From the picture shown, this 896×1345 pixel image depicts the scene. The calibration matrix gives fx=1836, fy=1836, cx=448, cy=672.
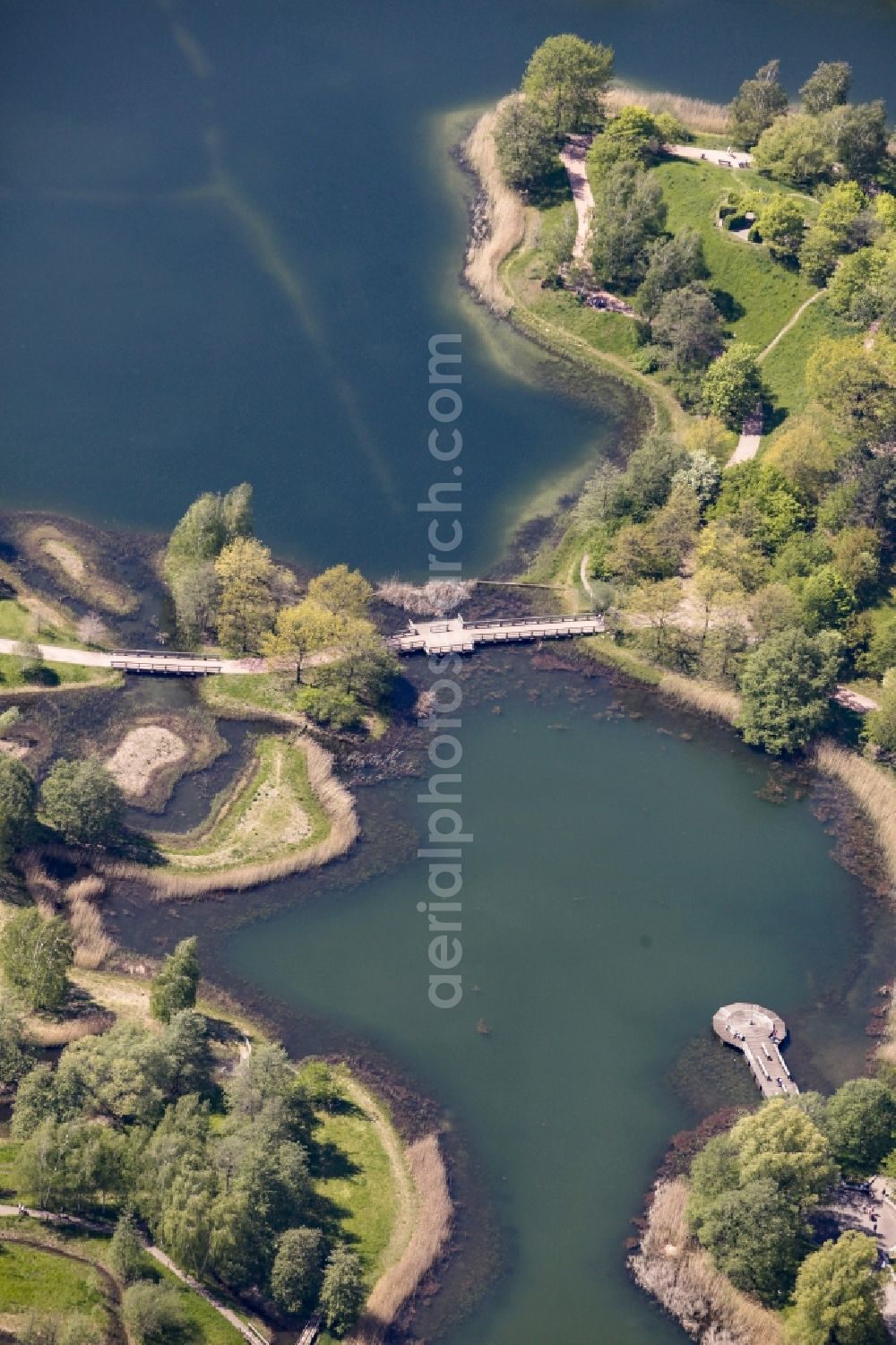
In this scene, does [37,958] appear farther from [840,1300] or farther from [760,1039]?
[840,1300]

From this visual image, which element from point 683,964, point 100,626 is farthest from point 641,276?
point 683,964

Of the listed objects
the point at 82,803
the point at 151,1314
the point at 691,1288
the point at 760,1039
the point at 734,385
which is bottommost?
the point at 151,1314

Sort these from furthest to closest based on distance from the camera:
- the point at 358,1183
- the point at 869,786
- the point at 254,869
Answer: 1. the point at 869,786
2. the point at 254,869
3. the point at 358,1183

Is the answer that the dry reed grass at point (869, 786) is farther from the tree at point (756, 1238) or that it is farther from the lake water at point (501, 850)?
the tree at point (756, 1238)

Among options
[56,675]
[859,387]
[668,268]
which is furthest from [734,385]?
[56,675]

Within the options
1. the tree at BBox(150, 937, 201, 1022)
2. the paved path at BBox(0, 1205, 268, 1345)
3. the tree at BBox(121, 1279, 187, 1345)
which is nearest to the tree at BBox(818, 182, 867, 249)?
the tree at BBox(150, 937, 201, 1022)

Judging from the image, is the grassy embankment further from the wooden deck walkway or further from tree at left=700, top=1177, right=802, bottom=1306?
the wooden deck walkway

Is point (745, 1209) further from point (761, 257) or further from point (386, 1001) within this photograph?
point (761, 257)
